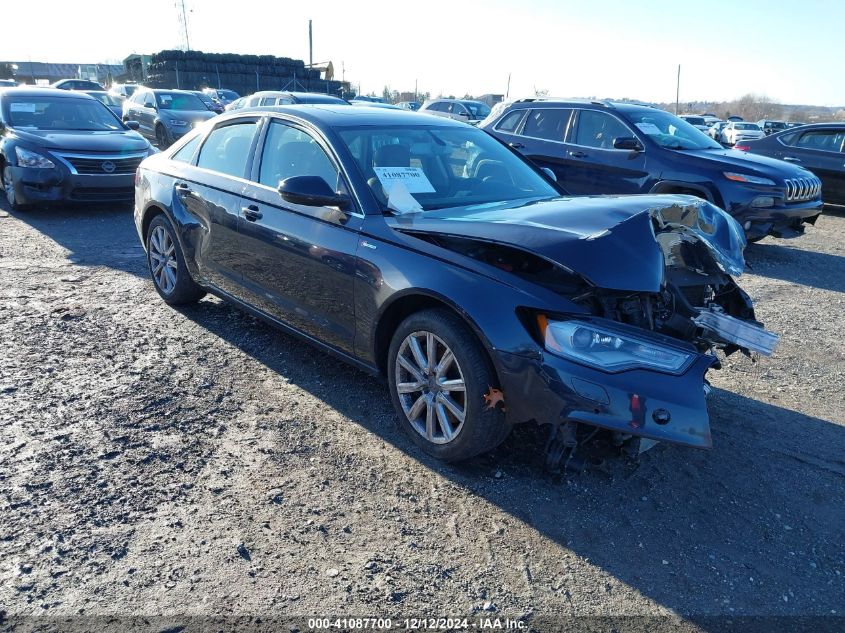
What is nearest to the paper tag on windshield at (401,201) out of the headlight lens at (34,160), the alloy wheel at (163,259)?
the alloy wheel at (163,259)

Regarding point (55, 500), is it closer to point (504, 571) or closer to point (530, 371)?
point (504, 571)

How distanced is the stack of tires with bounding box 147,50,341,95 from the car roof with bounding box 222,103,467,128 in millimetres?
31041

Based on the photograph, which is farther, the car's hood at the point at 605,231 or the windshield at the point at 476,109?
the windshield at the point at 476,109

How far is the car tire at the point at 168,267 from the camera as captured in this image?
535 centimetres

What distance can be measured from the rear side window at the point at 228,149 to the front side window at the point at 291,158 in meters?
0.25

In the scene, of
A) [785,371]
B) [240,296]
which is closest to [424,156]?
[240,296]

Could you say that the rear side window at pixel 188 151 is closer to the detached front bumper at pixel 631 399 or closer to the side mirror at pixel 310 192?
the side mirror at pixel 310 192

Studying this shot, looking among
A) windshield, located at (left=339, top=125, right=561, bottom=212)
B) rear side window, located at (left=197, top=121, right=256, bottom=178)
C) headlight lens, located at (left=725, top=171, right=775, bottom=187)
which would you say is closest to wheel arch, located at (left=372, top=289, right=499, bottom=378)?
windshield, located at (left=339, top=125, right=561, bottom=212)

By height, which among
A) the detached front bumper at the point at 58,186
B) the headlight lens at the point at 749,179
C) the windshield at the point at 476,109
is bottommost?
the detached front bumper at the point at 58,186

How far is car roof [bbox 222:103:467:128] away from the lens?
4.18m

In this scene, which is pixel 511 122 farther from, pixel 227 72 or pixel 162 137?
pixel 227 72

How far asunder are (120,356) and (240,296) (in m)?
0.93

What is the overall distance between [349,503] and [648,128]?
23.3ft

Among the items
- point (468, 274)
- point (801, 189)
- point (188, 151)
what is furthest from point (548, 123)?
point (468, 274)
